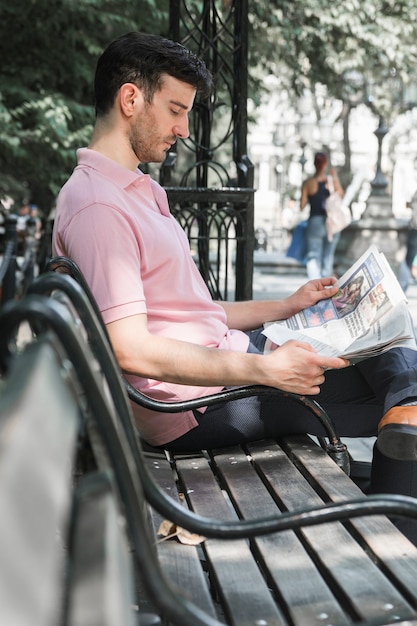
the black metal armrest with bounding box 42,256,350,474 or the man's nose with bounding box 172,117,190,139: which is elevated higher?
the man's nose with bounding box 172,117,190,139

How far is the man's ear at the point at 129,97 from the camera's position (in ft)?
9.98

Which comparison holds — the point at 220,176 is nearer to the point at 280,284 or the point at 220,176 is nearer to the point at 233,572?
the point at 233,572

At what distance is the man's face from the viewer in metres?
3.09

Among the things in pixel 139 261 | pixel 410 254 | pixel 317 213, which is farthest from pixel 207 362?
pixel 317 213

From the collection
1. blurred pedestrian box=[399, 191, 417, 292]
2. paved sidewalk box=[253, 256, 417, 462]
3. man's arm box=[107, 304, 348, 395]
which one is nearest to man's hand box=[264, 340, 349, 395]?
man's arm box=[107, 304, 348, 395]

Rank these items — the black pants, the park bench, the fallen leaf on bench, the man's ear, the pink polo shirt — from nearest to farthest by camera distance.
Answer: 1. the park bench
2. the fallen leaf on bench
3. the pink polo shirt
4. the black pants
5. the man's ear

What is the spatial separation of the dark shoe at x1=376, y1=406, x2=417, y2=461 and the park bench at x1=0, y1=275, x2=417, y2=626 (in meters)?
0.14

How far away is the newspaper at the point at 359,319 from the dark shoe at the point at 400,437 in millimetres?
237

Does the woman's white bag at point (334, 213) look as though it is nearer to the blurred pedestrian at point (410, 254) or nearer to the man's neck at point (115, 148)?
the blurred pedestrian at point (410, 254)

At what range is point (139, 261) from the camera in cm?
291

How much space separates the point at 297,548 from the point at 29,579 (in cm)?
159

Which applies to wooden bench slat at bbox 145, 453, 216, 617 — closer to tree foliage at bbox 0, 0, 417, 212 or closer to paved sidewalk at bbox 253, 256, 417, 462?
tree foliage at bbox 0, 0, 417, 212

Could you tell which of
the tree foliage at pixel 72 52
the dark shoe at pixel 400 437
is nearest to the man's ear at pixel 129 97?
the dark shoe at pixel 400 437

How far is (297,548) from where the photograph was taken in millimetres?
2279
